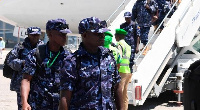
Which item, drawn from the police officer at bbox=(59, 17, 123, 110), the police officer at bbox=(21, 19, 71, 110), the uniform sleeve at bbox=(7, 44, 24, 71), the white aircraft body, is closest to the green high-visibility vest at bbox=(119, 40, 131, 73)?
the uniform sleeve at bbox=(7, 44, 24, 71)

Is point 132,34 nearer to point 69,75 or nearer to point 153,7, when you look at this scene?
point 153,7

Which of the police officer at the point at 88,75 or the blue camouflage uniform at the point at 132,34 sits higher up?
the blue camouflage uniform at the point at 132,34

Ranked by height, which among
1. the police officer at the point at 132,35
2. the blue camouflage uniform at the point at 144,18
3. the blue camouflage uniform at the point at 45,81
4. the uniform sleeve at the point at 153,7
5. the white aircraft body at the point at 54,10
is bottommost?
the blue camouflage uniform at the point at 45,81

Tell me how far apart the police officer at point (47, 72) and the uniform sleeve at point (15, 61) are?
0.67 meters

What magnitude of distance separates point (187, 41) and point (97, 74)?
5.04 m

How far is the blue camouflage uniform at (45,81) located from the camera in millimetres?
3541

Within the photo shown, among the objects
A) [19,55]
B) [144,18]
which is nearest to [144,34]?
[144,18]

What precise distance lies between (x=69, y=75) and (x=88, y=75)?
0.13 metres

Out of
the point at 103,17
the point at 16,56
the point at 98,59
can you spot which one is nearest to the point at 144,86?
the point at 16,56

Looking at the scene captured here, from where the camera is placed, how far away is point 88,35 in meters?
2.80

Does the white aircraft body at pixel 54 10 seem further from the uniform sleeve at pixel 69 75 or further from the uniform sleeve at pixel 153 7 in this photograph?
the uniform sleeve at pixel 69 75

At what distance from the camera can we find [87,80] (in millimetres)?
2771

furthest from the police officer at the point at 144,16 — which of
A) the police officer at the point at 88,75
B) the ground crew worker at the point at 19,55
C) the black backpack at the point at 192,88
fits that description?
the black backpack at the point at 192,88

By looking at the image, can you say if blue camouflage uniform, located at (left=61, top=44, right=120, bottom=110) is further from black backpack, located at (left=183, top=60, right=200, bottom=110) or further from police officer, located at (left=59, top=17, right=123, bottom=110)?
black backpack, located at (left=183, top=60, right=200, bottom=110)
